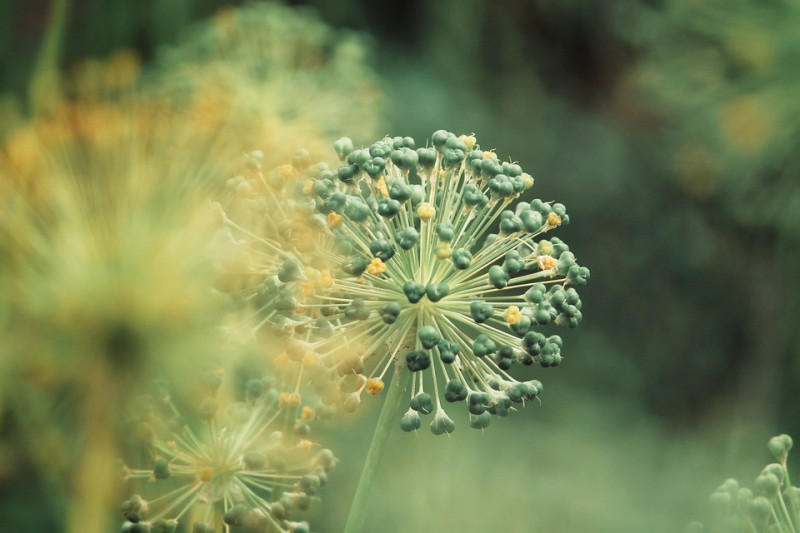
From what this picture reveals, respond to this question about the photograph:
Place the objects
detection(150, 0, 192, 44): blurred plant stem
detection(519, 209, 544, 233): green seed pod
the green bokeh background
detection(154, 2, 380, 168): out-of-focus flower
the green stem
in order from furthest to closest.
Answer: detection(150, 0, 192, 44): blurred plant stem, the green bokeh background, detection(154, 2, 380, 168): out-of-focus flower, detection(519, 209, 544, 233): green seed pod, the green stem

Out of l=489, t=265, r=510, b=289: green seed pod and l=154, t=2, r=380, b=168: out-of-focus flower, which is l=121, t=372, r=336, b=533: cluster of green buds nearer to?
l=489, t=265, r=510, b=289: green seed pod

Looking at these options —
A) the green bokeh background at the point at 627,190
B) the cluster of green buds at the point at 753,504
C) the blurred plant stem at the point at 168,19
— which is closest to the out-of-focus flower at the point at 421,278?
the cluster of green buds at the point at 753,504

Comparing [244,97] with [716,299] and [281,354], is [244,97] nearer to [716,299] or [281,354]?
[281,354]

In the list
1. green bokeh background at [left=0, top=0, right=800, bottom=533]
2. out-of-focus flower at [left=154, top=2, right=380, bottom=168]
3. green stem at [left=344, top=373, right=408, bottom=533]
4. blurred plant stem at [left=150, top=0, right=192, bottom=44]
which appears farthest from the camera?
blurred plant stem at [left=150, top=0, right=192, bottom=44]

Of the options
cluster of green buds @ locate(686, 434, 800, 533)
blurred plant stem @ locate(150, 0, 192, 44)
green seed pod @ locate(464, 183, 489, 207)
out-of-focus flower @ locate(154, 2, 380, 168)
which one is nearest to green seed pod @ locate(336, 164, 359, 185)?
green seed pod @ locate(464, 183, 489, 207)

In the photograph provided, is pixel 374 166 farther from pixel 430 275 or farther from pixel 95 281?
pixel 95 281

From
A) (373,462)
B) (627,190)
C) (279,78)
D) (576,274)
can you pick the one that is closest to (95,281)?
(373,462)
